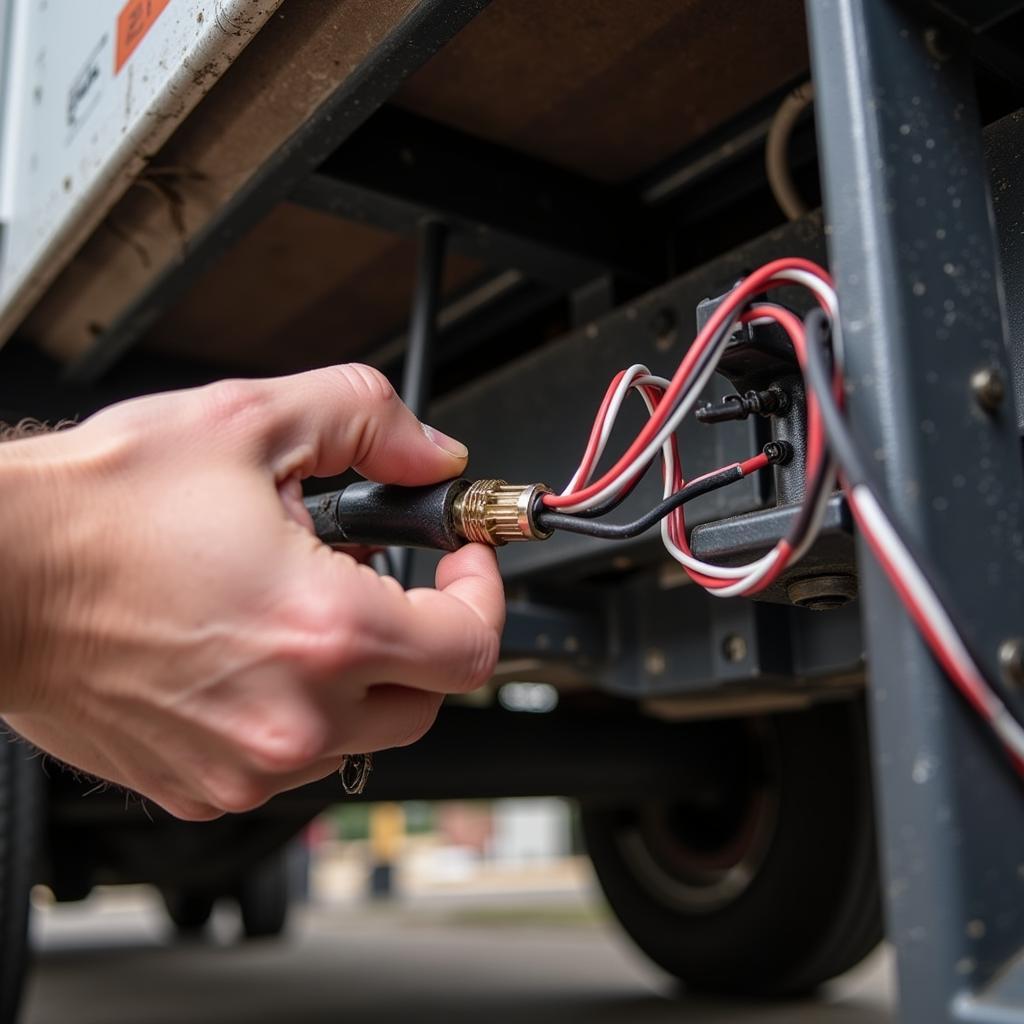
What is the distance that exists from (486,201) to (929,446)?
2.21ft

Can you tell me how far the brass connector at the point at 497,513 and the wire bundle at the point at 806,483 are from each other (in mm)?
11

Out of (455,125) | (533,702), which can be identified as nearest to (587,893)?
(533,702)

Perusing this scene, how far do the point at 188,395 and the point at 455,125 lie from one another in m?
0.60

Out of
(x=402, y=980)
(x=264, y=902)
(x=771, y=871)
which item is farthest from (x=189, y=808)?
(x=264, y=902)

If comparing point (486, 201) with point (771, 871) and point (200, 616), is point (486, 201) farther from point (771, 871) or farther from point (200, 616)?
point (771, 871)

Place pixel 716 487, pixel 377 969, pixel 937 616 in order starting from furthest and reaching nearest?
pixel 377 969
pixel 716 487
pixel 937 616

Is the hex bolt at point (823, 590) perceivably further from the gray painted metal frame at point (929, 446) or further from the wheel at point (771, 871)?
the wheel at point (771, 871)

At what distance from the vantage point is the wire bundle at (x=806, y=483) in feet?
1.51

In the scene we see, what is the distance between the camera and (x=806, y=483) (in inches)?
23.5

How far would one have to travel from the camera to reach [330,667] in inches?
20.6

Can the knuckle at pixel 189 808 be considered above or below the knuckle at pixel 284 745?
below

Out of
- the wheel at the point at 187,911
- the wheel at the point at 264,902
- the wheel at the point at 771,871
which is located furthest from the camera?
the wheel at the point at 187,911

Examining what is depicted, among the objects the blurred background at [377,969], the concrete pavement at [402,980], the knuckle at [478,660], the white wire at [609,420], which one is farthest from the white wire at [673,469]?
the concrete pavement at [402,980]

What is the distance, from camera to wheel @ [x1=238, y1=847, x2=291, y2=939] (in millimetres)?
4254
